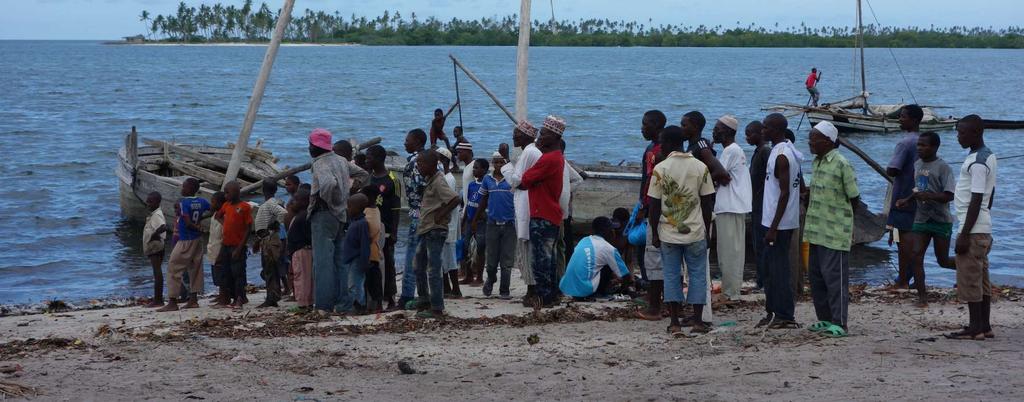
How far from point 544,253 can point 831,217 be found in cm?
242

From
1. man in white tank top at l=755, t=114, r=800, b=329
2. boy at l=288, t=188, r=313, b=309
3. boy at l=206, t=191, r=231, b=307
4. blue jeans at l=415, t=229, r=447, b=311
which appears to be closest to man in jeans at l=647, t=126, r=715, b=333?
man in white tank top at l=755, t=114, r=800, b=329

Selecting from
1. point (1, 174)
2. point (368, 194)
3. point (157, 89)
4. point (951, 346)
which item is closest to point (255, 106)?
point (368, 194)

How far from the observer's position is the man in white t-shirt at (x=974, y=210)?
7219mm

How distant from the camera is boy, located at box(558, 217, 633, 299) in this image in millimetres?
9445

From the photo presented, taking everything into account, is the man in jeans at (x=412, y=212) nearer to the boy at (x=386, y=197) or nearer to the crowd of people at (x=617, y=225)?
the crowd of people at (x=617, y=225)

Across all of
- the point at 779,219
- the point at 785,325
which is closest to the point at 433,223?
the point at 779,219

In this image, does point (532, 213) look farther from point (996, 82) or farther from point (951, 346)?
point (996, 82)

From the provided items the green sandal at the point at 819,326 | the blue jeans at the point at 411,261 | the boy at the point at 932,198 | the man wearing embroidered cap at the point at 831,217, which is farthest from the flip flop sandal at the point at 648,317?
the boy at the point at 932,198

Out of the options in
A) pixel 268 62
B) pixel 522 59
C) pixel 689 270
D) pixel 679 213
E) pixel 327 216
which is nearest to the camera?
pixel 679 213

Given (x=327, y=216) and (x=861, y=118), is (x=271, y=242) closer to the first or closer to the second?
(x=327, y=216)

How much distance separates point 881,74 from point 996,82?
1810cm

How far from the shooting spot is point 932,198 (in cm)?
852

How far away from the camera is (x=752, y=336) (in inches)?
306

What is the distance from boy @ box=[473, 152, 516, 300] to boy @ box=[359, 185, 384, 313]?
128 centimetres
